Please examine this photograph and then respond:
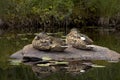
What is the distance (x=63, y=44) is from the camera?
17.9 meters

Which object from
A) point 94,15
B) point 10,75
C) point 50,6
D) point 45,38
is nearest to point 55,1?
point 50,6

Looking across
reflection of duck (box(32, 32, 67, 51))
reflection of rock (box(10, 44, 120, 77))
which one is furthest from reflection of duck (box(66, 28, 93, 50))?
reflection of duck (box(32, 32, 67, 51))

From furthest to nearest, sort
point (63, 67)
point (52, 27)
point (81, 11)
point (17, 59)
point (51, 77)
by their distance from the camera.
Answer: point (81, 11) → point (52, 27) → point (17, 59) → point (63, 67) → point (51, 77)

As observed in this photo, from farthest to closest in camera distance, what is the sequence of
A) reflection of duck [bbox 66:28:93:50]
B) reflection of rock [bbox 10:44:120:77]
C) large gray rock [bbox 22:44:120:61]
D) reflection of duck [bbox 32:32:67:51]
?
reflection of duck [bbox 66:28:93:50], reflection of duck [bbox 32:32:67:51], large gray rock [bbox 22:44:120:61], reflection of rock [bbox 10:44:120:77]

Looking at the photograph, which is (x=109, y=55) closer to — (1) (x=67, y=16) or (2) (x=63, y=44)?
(2) (x=63, y=44)

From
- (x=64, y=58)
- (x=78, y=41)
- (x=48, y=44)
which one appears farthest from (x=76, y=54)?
(x=48, y=44)

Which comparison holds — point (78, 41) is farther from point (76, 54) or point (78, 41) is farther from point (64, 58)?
point (64, 58)

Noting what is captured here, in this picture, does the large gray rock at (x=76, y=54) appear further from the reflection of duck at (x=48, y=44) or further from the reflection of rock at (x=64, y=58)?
the reflection of duck at (x=48, y=44)

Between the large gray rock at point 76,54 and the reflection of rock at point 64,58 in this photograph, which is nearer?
the reflection of rock at point 64,58

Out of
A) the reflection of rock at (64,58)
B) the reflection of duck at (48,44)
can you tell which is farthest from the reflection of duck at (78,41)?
the reflection of duck at (48,44)

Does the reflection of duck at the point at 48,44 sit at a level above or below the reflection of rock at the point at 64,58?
above

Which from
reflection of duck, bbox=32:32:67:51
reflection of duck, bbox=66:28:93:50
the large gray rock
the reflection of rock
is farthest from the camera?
reflection of duck, bbox=66:28:93:50

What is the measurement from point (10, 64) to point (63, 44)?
2512 mm

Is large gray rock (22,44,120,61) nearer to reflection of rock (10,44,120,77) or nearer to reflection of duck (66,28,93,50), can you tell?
reflection of rock (10,44,120,77)
